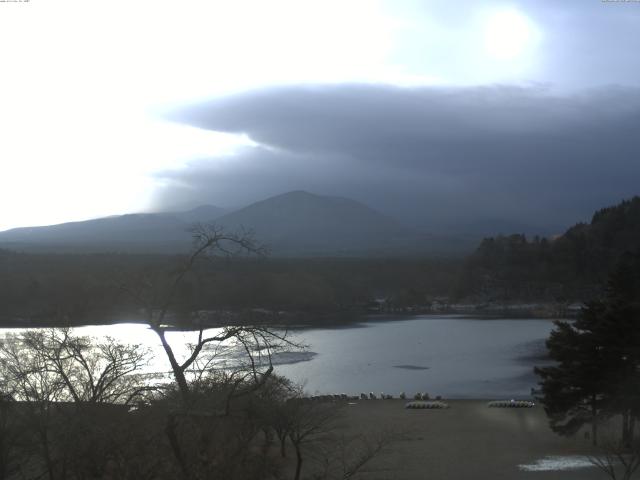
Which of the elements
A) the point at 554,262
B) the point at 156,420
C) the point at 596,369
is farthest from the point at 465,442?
the point at 554,262

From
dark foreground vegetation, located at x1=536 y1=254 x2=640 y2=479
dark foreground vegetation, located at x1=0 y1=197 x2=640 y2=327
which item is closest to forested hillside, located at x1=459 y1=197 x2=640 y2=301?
dark foreground vegetation, located at x1=0 y1=197 x2=640 y2=327

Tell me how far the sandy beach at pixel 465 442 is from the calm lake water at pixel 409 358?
3.64 meters

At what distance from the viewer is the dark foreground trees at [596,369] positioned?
1502 centimetres

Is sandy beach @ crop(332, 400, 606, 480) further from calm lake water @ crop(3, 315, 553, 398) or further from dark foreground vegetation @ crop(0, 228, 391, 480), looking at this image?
dark foreground vegetation @ crop(0, 228, 391, 480)

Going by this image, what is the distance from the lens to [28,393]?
9.31 meters

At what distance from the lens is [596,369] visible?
50.1 ft

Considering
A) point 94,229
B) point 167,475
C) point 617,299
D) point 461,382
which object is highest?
point 94,229

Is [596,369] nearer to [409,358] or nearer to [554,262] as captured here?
[409,358]

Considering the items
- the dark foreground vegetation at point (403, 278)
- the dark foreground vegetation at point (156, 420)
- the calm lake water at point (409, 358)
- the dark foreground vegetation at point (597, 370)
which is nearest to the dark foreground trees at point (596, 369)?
the dark foreground vegetation at point (597, 370)

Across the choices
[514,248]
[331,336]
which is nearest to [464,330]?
[331,336]

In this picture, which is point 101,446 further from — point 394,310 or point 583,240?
point 583,240

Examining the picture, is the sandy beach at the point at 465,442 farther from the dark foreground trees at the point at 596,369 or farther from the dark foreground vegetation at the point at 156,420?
the dark foreground vegetation at the point at 156,420

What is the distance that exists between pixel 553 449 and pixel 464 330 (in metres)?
40.6

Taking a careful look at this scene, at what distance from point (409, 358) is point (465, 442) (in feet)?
72.4
